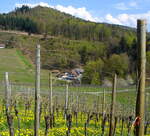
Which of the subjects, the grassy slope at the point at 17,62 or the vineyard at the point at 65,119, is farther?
the vineyard at the point at 65,119

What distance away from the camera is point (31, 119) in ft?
40.3

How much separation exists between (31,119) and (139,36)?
10034 millimetres

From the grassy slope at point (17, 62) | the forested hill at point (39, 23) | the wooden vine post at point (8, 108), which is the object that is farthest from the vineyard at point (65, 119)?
the forested hill at point (39, 23)

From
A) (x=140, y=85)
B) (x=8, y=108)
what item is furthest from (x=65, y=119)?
(x=140, y=85)

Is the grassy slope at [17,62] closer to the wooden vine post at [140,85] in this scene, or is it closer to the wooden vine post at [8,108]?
the wooden vine post at [8,108]

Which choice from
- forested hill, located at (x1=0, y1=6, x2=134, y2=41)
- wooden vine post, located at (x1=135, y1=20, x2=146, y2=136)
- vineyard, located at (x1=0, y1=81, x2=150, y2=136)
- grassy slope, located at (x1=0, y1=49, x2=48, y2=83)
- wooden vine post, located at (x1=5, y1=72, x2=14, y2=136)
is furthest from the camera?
vineyard, located at (x1=0, y1=81, x2=150, y2=136)

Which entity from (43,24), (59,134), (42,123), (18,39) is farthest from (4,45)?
(42,123)

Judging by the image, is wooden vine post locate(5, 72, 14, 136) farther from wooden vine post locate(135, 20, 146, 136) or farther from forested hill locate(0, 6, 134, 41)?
wooden vine post locate(135, 20, 146, 136)

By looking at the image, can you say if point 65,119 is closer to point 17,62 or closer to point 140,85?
point 17,62

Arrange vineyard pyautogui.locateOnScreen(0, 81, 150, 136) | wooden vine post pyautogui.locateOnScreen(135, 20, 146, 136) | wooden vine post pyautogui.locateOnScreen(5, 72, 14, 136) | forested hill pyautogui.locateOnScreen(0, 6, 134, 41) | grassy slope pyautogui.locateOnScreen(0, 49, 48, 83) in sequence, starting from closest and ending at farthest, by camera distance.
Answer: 1. wooden vine post pyautogui.locateOnScreen(135, 20, 146, 136)
2. grassy slope pyautogui.locateOnScreen(0, 49, 48, 83)
3. wooden vine post pyautogui.locateOnScreen(5, 72, 14, 136)
4. forested hill pyautogui.locateOnScreen(0, 6, 134, 41)
5. vineyard pyautogui.locateOnScreen(0, 81, 150, 136)

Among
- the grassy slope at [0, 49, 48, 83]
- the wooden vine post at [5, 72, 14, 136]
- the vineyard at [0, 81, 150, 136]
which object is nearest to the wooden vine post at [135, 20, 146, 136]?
the vineyard at [0, 81, 150, 136]

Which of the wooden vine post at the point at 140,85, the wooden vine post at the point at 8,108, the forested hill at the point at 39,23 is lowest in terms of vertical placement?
the wooden vine post at the point at 8,108

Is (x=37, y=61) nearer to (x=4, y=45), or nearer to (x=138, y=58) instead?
(x=4, y=45)

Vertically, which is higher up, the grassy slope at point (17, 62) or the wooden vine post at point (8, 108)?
the grassy slope at point (17, 62)
